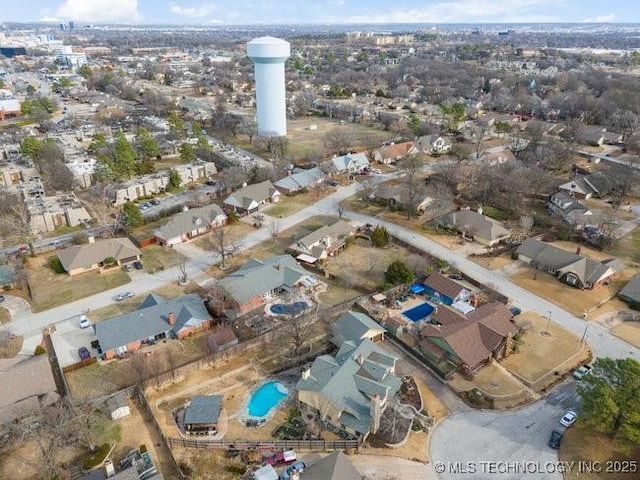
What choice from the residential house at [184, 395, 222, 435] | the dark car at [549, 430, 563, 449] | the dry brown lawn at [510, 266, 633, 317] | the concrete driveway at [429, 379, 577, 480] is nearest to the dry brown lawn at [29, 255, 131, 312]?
the residential house at [184, 395, 222, 435]

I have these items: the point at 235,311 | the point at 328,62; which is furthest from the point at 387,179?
the point at 328,62

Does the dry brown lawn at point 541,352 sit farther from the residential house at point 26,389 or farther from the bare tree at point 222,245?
the residential house at point 26,389

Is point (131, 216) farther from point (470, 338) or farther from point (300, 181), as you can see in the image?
point (470, 338)

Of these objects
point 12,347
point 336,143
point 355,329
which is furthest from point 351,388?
point 336,143

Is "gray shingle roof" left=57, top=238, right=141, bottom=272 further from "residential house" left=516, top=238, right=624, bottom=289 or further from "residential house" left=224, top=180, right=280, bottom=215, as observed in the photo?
"residential house" left=516, top=238, right=624, bottom=289

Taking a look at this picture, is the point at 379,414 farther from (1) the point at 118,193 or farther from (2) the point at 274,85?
(2) the point at 274,85

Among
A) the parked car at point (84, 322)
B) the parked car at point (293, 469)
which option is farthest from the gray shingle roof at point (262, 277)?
the parked car at point (293, 469)
